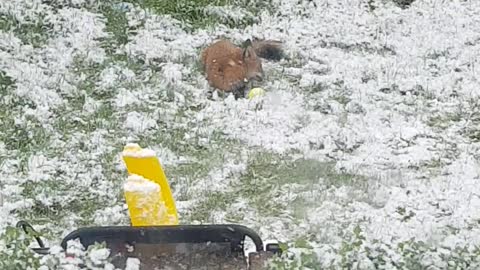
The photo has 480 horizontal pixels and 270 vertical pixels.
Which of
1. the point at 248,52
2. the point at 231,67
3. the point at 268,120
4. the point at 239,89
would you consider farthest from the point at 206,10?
the point at 268,120

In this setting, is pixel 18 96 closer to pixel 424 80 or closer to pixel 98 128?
pixel 98 128

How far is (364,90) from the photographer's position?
238 inches

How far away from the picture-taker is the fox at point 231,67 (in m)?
5.95

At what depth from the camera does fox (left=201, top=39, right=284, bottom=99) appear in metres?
5.95

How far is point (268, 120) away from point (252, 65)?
2.71 ft

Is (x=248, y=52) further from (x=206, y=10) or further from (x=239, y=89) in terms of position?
(x=206, y=10)

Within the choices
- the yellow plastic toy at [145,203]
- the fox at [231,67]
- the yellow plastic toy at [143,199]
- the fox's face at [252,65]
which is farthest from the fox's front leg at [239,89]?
the yellow plastic toy at [145,203]

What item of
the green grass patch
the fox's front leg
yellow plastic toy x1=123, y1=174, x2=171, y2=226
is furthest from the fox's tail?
yellow plastic toy x1=123, y1=174, x2=171, y2=226

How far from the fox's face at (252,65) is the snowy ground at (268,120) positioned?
0.50 ft

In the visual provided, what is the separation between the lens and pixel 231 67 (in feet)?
19.9

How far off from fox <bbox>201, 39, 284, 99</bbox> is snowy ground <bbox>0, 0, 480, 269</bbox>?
15 cm

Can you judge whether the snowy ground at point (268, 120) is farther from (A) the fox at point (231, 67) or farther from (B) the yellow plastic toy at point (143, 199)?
(B) the yellow plastic toy at point (143, 199)

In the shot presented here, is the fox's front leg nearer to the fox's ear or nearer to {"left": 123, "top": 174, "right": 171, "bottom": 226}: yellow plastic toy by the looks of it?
the fox's ear

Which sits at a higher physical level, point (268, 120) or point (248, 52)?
point (248, 52)
